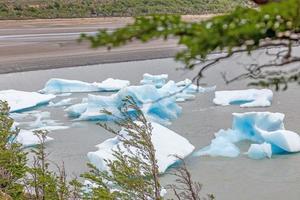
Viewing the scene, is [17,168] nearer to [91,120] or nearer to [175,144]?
[175,144]

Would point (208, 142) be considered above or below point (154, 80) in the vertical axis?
below

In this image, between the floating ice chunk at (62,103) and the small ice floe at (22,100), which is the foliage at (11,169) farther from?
the floating ice chunk at (62,103)

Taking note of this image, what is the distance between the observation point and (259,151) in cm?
926

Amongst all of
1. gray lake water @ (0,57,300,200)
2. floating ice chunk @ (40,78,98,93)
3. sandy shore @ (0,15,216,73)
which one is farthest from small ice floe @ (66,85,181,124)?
sandy shore @ (0,15,216,73)

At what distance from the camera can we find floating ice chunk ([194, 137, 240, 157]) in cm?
946

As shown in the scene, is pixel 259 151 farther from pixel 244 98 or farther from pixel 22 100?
pixel 22 100

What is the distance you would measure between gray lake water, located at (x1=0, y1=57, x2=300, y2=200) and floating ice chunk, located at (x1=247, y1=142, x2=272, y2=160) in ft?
0.38

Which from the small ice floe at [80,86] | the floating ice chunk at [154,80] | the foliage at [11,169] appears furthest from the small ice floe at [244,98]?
the foliage at [11,169]

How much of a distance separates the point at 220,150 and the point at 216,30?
8.32 meters

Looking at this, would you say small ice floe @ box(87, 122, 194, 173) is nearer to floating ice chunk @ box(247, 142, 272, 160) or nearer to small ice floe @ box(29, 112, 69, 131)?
floating ice chunk @ box(247, 142, 272, 160)

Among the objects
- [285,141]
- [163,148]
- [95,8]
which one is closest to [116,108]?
[163,148]

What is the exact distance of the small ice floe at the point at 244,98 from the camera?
1369 centimetres

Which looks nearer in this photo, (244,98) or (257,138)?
(257,138)

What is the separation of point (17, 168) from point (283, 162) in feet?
16.9
